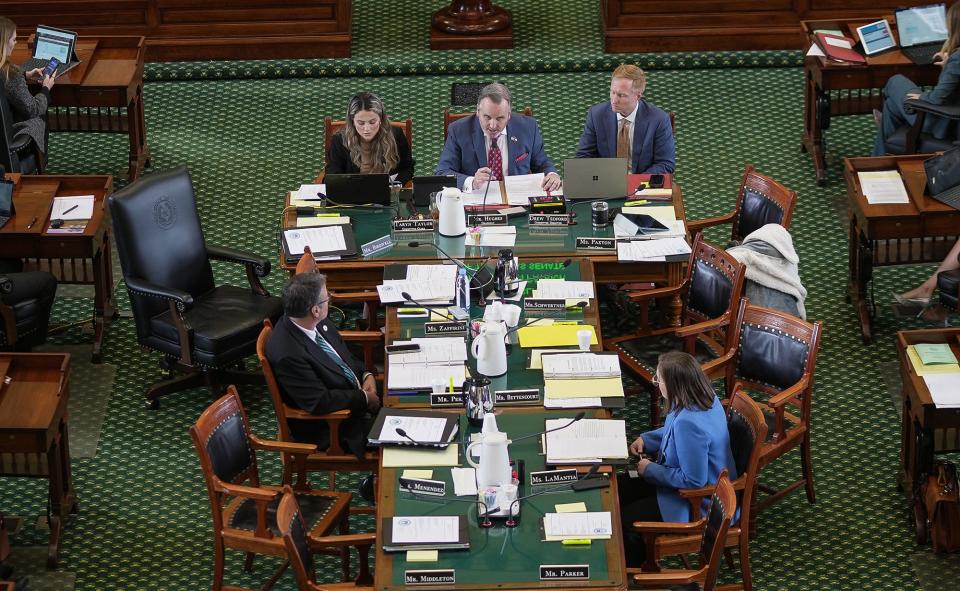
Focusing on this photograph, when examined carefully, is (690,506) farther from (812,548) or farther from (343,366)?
(343,366)

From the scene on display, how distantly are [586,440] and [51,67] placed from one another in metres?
5.35

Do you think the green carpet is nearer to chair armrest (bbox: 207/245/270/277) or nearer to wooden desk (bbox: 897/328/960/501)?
wooden desk (bbox: 897/328/960/501)

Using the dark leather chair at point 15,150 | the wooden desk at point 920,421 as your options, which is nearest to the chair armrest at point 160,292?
the dark leather chair at point 15,150

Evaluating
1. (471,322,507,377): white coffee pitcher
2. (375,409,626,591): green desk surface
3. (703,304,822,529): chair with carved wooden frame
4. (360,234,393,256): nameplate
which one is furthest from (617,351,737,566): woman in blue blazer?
(360,234,393,256): nameplate

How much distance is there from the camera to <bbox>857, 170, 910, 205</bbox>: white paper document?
27.6 ft

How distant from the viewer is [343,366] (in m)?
6.95

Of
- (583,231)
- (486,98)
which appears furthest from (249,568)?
(486,98)

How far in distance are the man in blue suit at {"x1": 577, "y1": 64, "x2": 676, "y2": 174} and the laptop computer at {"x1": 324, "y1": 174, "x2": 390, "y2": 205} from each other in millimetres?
1445

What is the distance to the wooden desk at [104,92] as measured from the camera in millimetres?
9859

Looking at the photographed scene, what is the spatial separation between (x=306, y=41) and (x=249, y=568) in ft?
20.2

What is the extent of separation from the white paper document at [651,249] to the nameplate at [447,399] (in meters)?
1.65

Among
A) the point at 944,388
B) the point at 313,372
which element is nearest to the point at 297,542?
the point at 313,372

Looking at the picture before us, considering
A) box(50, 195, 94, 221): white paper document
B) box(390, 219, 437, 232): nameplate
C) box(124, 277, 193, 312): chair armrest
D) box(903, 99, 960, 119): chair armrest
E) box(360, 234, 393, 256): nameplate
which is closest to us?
box(124, 277, 193, 312): chair armrest

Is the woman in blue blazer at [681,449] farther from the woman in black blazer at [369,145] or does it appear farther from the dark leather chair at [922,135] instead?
the dark leather chair at [922,135]
